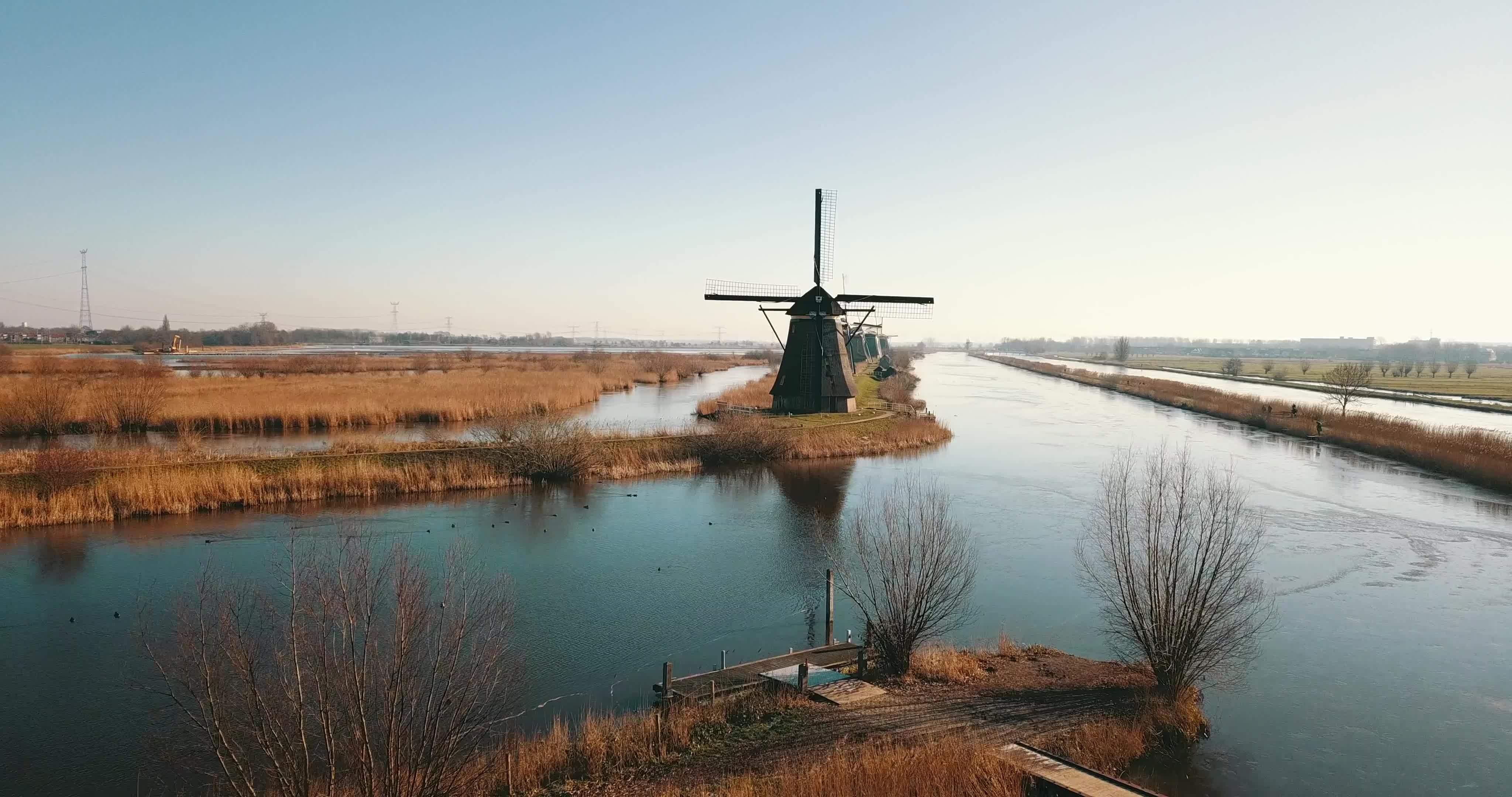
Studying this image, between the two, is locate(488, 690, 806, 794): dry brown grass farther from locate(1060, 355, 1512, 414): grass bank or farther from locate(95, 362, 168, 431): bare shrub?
locate(1060, 355, 1512, 414): grass bank

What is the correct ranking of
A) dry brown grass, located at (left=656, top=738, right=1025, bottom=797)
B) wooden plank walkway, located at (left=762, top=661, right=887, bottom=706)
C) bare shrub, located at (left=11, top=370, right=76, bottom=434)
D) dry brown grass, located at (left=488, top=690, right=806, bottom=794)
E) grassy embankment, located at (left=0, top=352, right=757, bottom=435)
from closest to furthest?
dry brown grass, located at (left=656, top=738, right=1025, bottom=797) < dry brown grass, located at (left=488, top=690, right=806, bottom=794) < wooden plank walkway, located at (left=762, top=661, right=887, bottom=706) < bare shrub, located at (left=11, top=370, right=76, bottom=434) < grassy embankment, located at (left=0, top=352, right=757, bottom=435)

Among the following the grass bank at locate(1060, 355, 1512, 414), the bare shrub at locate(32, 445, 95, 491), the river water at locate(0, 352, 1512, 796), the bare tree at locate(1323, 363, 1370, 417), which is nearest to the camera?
the river water at locate(0, 352, 1512, 796)

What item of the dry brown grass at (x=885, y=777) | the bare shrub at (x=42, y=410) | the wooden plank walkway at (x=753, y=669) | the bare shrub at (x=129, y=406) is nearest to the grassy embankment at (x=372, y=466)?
the bare shrub at (x=129, y=406)

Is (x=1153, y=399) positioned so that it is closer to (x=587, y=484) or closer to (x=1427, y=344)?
(x=587, y=484)

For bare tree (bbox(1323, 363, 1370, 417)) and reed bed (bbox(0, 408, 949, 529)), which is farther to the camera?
bare tree (bbox(1323, 363, 1370, 417))

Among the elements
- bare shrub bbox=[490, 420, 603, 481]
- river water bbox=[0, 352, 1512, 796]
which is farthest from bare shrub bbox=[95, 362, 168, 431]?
bare shrub bbox=[490, 420, 603, 481]

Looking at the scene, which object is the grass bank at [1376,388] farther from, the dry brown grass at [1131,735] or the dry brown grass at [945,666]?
the dry brown grass at [945,666]

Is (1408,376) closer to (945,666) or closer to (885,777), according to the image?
(945,666)

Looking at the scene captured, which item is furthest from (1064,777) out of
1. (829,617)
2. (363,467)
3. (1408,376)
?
(1408,376)
